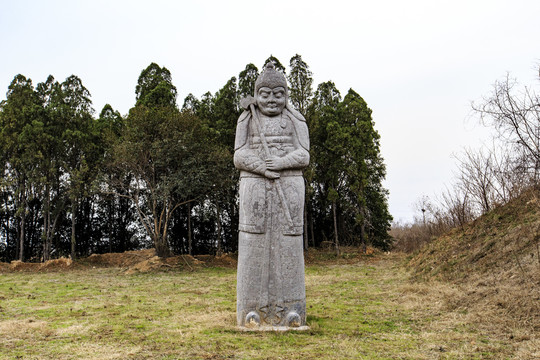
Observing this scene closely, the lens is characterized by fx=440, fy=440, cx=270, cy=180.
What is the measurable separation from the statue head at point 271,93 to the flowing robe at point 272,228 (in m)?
0.17

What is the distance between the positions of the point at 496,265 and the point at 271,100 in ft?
19.8

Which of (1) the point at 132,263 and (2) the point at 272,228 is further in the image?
(1) the point at 132,263

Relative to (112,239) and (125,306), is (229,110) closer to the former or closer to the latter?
(112,239)

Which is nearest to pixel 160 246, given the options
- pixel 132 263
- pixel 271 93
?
pixel 132 263

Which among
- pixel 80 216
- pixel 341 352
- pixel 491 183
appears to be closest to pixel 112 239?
pixel 80 216

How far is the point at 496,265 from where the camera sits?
30.5 feet

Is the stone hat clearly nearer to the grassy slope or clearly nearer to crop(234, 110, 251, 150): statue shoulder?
crop(234, 110, 251, 150): statue shoulder

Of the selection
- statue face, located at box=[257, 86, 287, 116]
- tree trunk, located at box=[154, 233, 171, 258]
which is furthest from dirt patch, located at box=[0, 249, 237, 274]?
statue face, located at box=[257, 86, 287, 116]

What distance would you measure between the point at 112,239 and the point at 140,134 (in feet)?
29.0

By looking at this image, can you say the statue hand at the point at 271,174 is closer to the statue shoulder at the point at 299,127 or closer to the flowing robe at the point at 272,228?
the flowing robe at the point at 272,228

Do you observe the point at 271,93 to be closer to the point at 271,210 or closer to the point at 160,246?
the point at 271,210

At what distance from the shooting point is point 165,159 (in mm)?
18312

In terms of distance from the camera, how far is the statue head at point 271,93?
7316mm

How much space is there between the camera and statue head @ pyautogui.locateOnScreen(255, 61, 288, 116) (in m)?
7.32
